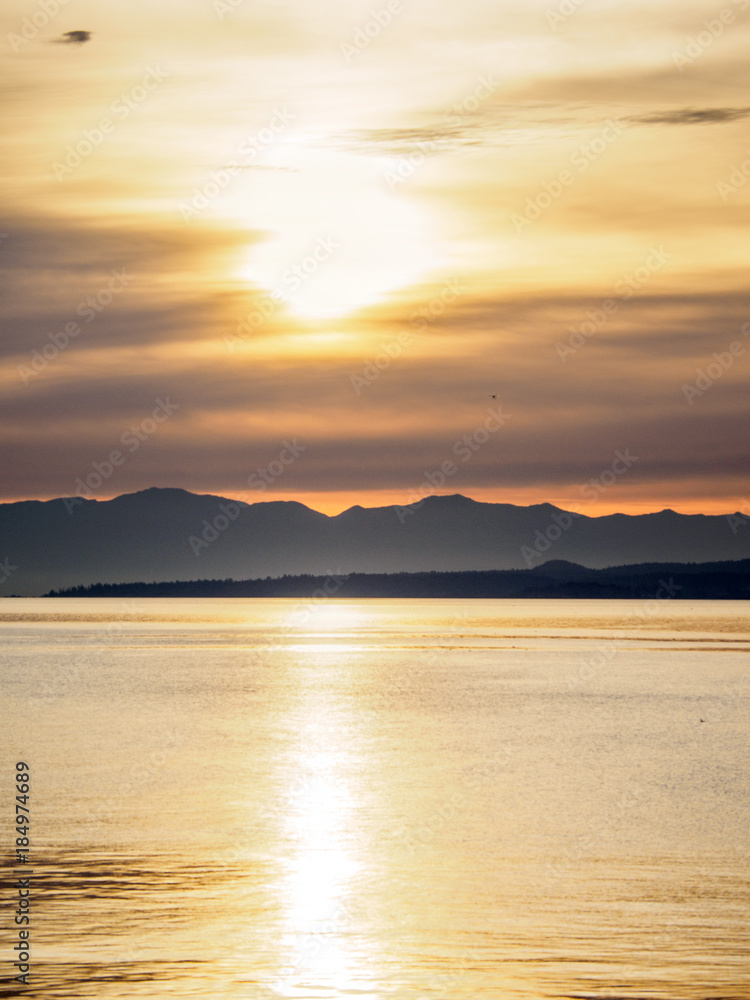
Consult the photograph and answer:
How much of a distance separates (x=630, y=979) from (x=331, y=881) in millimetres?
8139

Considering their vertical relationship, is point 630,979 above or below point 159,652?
above

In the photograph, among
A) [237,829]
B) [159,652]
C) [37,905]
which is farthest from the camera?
[159,652]

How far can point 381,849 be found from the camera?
2795 cm

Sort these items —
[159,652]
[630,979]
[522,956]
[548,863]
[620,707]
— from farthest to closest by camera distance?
[159,652] → [620,707] → [548,863] → [522,956] → [630,979]

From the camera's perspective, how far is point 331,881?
974 inches

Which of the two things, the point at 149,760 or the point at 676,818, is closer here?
the point at 676,818

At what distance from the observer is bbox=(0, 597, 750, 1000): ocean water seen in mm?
18656

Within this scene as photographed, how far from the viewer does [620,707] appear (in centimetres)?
7012

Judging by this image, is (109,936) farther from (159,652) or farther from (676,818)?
(159,652)

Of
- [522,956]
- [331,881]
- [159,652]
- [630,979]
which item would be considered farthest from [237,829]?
[159,652]

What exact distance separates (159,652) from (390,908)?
114290 millimetres

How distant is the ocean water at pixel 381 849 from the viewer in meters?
18.7

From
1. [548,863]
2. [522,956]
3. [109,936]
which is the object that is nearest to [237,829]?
[548,863]

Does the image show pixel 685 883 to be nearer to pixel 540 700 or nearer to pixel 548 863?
pixel 548 863
